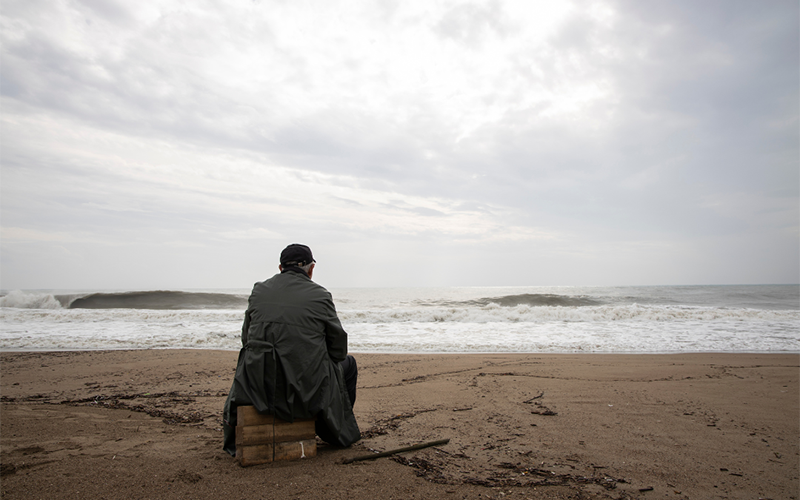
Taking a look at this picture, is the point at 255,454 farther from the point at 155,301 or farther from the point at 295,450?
the point at 155,301

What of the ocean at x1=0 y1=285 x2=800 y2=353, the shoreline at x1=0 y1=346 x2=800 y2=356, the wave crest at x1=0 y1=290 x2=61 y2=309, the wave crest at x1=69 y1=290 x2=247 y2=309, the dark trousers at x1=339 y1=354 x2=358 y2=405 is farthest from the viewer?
the wave crest at x1=69 y1=290 x2=247 y2=309

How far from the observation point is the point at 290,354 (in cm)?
253

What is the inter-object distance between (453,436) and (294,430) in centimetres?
144

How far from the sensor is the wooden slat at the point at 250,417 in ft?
8.29

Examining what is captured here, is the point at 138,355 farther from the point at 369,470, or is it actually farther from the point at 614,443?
the point at 614,443

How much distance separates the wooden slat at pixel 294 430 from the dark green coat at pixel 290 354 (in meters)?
0.08

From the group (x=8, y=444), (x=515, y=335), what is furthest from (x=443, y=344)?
(x=8, y=444)

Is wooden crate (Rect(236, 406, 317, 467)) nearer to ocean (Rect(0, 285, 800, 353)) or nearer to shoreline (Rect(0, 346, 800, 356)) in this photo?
shoreline (Rect(0, 346, 800, 356))

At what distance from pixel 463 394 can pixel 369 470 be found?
2.51 m

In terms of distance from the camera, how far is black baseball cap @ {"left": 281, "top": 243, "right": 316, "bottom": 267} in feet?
9.25

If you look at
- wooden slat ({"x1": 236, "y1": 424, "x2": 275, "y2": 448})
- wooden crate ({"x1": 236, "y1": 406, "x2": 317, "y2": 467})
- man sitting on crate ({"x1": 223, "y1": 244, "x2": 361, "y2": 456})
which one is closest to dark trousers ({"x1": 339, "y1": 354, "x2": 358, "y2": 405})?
man sitting on crate ({"x1": 223, "y1": 244, "x2": 361, "y2": 456})

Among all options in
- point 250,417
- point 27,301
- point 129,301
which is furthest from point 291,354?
point 129,301

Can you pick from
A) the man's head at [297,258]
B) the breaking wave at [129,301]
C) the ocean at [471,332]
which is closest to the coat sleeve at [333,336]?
the man's head at [297,258]

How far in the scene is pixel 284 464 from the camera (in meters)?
2.67
